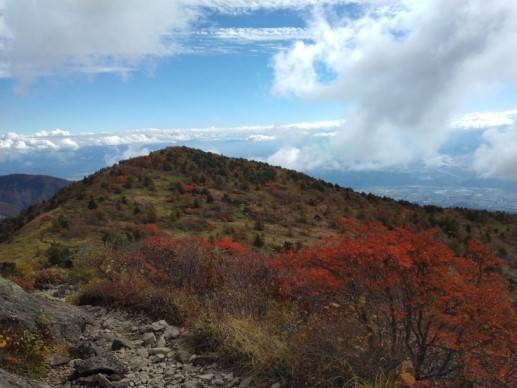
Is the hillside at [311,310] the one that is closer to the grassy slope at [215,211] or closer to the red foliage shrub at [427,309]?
the red foliage shrub at [427,309]

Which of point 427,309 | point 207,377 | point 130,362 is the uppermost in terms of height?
point 427,309

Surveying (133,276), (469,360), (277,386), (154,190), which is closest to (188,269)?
(133,276)

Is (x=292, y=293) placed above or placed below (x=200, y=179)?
below

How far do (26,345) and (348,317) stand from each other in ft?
14.0

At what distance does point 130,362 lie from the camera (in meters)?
6.08

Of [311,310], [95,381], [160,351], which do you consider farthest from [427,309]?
[95,381]

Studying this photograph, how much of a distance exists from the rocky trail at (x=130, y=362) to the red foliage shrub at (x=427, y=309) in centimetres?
194

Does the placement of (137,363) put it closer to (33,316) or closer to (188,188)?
(33,316)

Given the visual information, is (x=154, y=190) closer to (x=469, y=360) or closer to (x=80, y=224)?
(x=80, y=224)

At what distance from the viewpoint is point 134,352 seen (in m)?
6.49

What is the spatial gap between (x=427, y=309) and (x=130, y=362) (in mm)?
4125

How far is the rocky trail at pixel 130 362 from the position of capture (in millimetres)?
5316

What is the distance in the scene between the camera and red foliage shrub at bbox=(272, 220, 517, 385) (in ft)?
17.3

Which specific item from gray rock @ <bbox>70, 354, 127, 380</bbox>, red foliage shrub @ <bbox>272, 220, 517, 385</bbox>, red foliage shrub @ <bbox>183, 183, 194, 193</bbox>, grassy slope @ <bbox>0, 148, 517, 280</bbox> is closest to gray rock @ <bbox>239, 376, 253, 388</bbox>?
red foliage shrub @ <bbox>272, 220, 517, 385</bbox>
